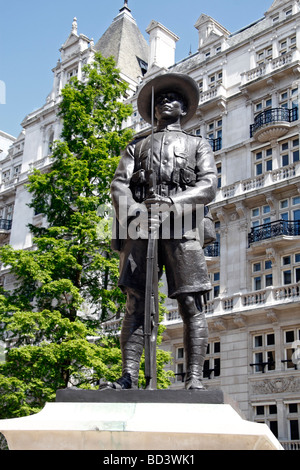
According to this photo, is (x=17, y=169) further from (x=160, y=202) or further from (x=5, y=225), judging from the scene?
(x=160, y=202)

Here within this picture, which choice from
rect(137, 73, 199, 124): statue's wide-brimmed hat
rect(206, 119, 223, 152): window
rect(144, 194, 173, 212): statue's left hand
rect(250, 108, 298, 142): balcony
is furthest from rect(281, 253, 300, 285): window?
rect(144, 194, 173, 212): statue's left hand

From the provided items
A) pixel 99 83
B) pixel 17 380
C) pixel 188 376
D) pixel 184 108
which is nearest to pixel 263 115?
pixel 99 83

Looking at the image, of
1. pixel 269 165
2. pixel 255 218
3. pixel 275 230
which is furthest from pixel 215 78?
pixel 275 230

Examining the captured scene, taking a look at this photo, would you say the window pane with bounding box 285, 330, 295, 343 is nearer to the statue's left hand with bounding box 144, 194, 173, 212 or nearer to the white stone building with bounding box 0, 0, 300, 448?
the white stone building with bounding box 0, 0, 300, 448

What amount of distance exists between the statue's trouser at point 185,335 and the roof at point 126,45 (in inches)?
1508

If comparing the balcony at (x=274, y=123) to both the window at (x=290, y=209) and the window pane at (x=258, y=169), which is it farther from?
the window at (x=290, y=209)

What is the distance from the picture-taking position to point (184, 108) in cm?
580

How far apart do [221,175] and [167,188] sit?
24006 millimetres

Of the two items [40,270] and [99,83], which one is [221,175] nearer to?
[99,83]

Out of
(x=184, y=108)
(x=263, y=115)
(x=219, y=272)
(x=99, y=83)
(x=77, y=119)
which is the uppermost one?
(x=263, y=115)

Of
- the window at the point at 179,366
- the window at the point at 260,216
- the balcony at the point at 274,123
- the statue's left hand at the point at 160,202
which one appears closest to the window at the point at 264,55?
the balcony at the point at 274,123

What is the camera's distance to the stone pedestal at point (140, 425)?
145 inches

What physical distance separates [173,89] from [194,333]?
7.82 feet

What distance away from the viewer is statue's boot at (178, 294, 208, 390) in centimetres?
474
